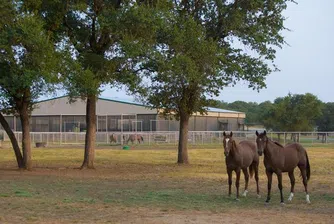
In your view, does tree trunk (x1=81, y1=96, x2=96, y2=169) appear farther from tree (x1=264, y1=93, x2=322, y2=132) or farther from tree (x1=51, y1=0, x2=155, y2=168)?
tree (x1=264, y1=93, x2=322, y2=132)

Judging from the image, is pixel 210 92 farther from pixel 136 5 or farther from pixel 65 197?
pixel 65 197

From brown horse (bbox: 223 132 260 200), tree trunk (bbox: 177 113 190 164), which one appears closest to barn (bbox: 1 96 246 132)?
tree trunk (bbox: 177 113 190 164)

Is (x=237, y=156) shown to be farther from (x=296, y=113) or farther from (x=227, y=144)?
(x=296, y=113)

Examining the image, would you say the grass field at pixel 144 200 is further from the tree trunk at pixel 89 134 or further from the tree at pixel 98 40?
the tree at pixel 98 40

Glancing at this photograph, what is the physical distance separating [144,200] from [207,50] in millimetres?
10450

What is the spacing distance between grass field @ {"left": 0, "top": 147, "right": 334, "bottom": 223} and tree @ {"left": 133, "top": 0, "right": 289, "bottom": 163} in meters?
4.76

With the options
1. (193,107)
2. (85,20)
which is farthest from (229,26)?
(85,20)

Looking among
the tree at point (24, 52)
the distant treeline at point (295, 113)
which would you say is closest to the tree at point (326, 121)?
the distant treeline at point (295, 113)

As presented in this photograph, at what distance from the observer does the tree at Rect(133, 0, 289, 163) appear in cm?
2325

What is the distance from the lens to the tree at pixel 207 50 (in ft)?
76.3

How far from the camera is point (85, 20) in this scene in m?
23.9

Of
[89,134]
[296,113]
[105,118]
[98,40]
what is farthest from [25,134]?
[296,113]

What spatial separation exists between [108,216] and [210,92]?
17.0 meters

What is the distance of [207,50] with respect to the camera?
2348 cm
